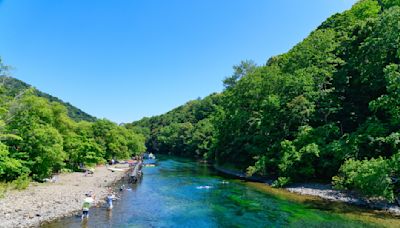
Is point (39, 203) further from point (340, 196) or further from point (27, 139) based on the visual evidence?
point (340, 196)

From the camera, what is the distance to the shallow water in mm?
21953

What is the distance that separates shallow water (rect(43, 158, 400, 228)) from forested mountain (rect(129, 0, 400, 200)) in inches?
201

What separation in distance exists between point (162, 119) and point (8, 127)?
157 metres

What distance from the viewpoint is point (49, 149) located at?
32500mm

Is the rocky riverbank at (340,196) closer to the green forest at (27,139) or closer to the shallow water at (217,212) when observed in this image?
the shallow water at (217,212)

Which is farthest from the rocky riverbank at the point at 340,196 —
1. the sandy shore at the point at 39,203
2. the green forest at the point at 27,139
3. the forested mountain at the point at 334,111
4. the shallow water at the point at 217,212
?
the green forest at the point at 27,139

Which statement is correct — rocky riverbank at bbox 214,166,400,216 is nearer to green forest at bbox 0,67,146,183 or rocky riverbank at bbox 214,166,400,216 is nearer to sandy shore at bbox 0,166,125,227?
sandy shore at bbox 0,166,125,227

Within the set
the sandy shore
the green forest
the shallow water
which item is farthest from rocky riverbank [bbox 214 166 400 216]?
the green forest

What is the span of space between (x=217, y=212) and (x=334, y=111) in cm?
2436

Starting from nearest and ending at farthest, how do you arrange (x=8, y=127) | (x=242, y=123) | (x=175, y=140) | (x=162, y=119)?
(x=8, y=127), (x=242, y=123), (x=175, y=140), (x=162, y=119)

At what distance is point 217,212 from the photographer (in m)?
26.0

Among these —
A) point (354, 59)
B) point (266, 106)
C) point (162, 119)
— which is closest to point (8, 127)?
point (266, 106)

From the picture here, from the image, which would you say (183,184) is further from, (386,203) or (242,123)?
(386,203)

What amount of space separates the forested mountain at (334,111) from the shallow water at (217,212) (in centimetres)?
510
